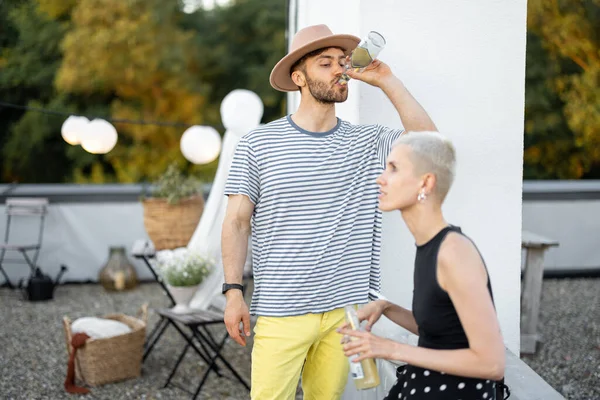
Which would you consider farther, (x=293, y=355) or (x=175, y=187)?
(x=175, y=187)

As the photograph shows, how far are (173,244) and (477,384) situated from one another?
3.42 meters

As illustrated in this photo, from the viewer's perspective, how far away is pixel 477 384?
5.40ft

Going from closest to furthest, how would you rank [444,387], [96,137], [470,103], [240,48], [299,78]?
[444,387] < [299,78] < [470,103] < [96,137] < [240,48]

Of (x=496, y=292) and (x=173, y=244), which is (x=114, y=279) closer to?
(x=173, y=244)

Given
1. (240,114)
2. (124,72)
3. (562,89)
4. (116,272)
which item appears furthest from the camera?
(124,72)

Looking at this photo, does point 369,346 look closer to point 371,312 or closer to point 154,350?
point 371,312

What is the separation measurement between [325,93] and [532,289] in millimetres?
3283

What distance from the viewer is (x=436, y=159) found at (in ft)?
5.13

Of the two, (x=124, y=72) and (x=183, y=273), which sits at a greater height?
(x=124, y=72)

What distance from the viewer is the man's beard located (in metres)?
2.25

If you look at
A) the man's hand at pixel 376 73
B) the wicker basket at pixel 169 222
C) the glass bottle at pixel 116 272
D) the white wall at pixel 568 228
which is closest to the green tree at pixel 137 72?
the glass bottle at pixel 116 272

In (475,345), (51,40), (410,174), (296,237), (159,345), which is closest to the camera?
(475,345)

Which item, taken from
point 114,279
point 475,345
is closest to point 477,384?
point 475,345

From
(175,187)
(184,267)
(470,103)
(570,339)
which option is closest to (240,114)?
(175,187)
